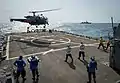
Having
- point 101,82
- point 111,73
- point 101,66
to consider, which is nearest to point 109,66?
point 101,66

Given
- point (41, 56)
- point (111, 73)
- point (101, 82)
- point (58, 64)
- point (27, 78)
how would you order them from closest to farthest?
point (101, 82) < point (27, 78) < point (111, 73) < point (58, 64) < point (41, 56)

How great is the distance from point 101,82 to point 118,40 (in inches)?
137

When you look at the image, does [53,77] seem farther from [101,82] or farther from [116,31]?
[116,31]

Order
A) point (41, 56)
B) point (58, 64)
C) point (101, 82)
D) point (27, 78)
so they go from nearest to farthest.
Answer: point (101, 82), point (27, 78), point (58, 64), point (41, 56)

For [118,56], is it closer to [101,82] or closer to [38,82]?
[101,82]

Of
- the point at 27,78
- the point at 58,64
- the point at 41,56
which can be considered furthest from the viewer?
the point at 41,56

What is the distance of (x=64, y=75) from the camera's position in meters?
12.4

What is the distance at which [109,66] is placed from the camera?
14.2m

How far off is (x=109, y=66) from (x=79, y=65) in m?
2.57

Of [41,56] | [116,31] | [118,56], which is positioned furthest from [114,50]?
[41,56]

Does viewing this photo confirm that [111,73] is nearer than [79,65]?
Yes

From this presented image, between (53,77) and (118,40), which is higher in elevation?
(118,40)

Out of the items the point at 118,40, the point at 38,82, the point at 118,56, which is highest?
the point at 118,40

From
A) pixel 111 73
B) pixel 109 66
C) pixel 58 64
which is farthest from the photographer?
pixel 58 64
